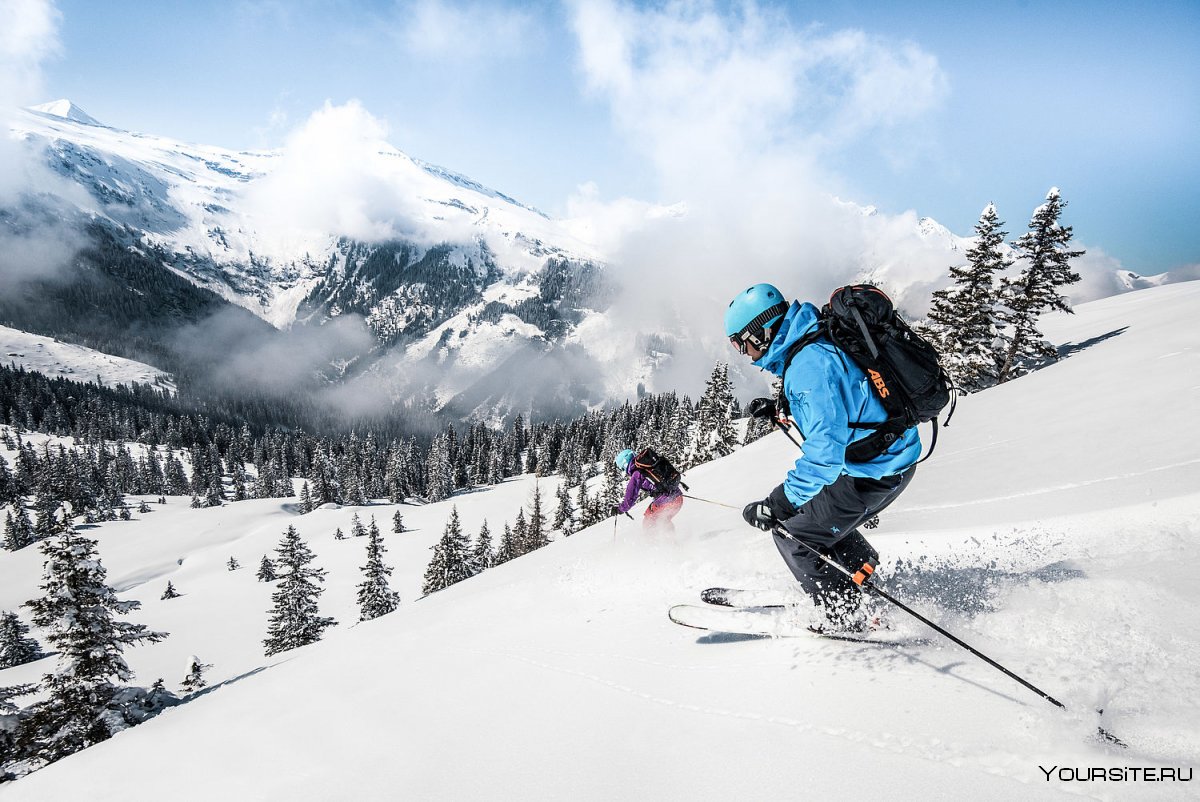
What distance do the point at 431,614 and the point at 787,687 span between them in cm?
657

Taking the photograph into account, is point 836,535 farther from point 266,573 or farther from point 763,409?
point 266,573

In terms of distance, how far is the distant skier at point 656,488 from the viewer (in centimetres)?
1107

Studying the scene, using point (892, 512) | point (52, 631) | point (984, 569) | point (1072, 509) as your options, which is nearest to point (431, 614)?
point (984, 569)

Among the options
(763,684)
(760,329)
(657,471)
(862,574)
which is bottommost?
(763,684)

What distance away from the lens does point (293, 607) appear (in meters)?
34.2

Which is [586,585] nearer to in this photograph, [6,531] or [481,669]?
[481,669]

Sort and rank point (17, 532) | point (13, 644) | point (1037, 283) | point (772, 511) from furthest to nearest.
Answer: point (17, 532) < point (13, 644) < point (1037, 283) < point (772, 511)

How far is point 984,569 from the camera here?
5250 millimetres

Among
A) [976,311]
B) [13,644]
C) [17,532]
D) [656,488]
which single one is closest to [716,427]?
[976,311]

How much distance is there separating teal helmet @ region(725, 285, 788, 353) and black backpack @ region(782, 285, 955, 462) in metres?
0.46

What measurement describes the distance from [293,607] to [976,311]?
157 ft

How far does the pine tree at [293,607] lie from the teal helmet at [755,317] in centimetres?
3787

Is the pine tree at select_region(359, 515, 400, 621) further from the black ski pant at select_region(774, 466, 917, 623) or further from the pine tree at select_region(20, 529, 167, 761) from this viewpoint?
the black ski pant at select_region(774, 466, 917, 623)

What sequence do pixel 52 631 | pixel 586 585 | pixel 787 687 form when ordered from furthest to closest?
1. pixel 52 631
2. pixel 586 585
3. pixel 787 687
